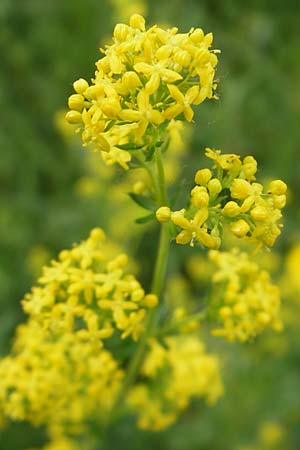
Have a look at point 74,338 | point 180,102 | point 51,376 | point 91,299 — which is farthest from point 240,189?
point 51,376

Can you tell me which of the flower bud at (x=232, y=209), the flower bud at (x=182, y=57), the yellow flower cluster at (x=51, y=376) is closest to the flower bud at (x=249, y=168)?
the flower bud at (x=232, y=209)

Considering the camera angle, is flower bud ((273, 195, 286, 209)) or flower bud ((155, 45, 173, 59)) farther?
flower bud ((273, 195, 286, 209))

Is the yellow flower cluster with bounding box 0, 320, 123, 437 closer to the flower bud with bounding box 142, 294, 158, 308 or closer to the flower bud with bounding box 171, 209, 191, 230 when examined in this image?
the flower bud with bounding box 142, 294, 158, 308

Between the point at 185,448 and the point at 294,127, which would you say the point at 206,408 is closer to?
the point at 185,448

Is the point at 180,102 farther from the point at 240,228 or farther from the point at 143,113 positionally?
the point at 240,228

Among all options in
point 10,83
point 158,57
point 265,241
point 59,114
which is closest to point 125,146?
point 158,57

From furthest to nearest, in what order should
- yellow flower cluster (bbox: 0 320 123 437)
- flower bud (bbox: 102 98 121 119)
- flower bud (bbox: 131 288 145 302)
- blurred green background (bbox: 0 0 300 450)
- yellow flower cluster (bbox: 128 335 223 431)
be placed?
blurred green background (bbox: 0 0 300 450), yellow flower cluster (bbox: 128 335 223 431), yellow flower cluster (bbox: 0 320 123 437), flower bud (bbox: 131 288 145 302), flower bud (bbox: 102 98 121 119)

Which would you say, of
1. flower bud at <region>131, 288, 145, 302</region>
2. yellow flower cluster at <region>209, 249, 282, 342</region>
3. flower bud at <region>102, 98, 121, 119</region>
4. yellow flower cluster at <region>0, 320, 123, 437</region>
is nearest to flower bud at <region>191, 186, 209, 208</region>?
flower bud at <region>102, 98, 121, 119</region>
